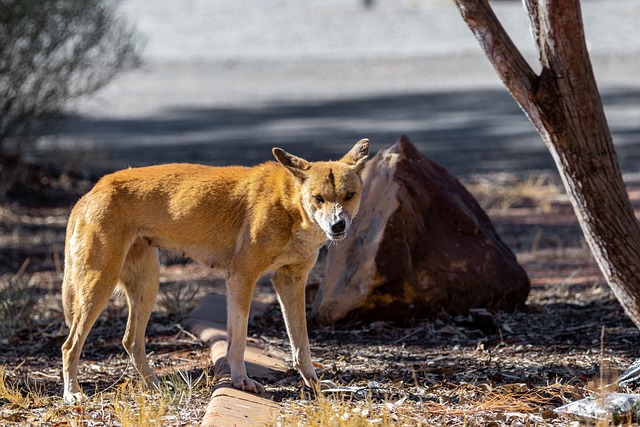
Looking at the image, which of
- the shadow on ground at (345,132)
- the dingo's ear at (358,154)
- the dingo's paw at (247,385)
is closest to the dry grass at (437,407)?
the dingo's paw at (247,385)

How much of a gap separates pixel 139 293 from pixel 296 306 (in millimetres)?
984

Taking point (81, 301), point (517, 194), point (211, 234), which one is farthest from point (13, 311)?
point (517, 194)

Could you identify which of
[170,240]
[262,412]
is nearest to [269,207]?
[170,240]

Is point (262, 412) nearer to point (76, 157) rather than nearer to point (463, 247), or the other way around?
point (463, 247)

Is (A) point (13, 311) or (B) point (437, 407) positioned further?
(A) point (13, 311)

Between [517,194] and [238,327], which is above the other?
[238,327]

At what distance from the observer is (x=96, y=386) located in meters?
6.10

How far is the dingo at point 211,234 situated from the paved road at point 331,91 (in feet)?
27.4

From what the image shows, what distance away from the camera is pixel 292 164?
5.86 meters

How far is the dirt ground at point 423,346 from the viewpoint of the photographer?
5602 mm

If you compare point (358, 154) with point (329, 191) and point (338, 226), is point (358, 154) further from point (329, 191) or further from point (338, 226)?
point (338, 226)

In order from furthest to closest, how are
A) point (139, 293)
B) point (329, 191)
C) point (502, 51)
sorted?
point (139, 293), point (502, 51), point (329, 191)

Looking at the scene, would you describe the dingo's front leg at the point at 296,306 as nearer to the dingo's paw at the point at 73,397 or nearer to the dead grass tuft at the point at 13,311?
the dingo's paw at the point at 73,397

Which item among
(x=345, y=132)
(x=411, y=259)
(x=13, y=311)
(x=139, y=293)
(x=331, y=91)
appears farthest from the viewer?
(x=331, y=91)
